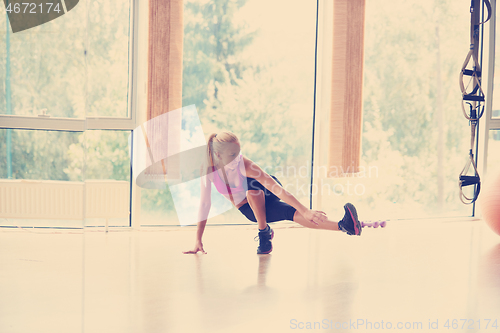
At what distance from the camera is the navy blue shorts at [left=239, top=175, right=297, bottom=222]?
362cm

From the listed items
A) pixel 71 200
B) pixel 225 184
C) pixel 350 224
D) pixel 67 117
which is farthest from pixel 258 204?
pixel 67 117

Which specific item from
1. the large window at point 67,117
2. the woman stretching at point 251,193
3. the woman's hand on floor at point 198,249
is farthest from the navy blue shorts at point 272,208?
the large window at point 67,117

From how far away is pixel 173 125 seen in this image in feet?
14.5

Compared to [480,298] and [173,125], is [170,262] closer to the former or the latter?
[173,125]

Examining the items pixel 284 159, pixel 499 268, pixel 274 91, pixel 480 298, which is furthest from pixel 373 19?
pixel 480 298

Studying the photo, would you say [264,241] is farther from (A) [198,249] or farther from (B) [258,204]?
(A) [198,249]

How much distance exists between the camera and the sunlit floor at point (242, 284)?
2.26 metres

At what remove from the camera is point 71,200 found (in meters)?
4.02

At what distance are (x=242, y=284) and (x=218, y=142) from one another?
46.4 inches

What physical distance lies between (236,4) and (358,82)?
1.61 m

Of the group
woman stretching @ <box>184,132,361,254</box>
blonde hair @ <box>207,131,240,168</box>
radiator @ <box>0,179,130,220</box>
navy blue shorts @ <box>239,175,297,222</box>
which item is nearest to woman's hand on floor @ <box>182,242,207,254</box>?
woman stretching @ <box>184,132,361,254</box>

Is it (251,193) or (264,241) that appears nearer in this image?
(251,193)

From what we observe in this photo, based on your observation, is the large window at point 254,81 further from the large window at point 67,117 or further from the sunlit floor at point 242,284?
the sunlit floor at point 242,284

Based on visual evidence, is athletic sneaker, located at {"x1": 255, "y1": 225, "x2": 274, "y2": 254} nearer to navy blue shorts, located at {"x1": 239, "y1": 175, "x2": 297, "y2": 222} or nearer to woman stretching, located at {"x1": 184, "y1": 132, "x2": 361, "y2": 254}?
woman stretching, located at {"x1": 184, "y1": 132, "x2": 361, "y2": 254}
